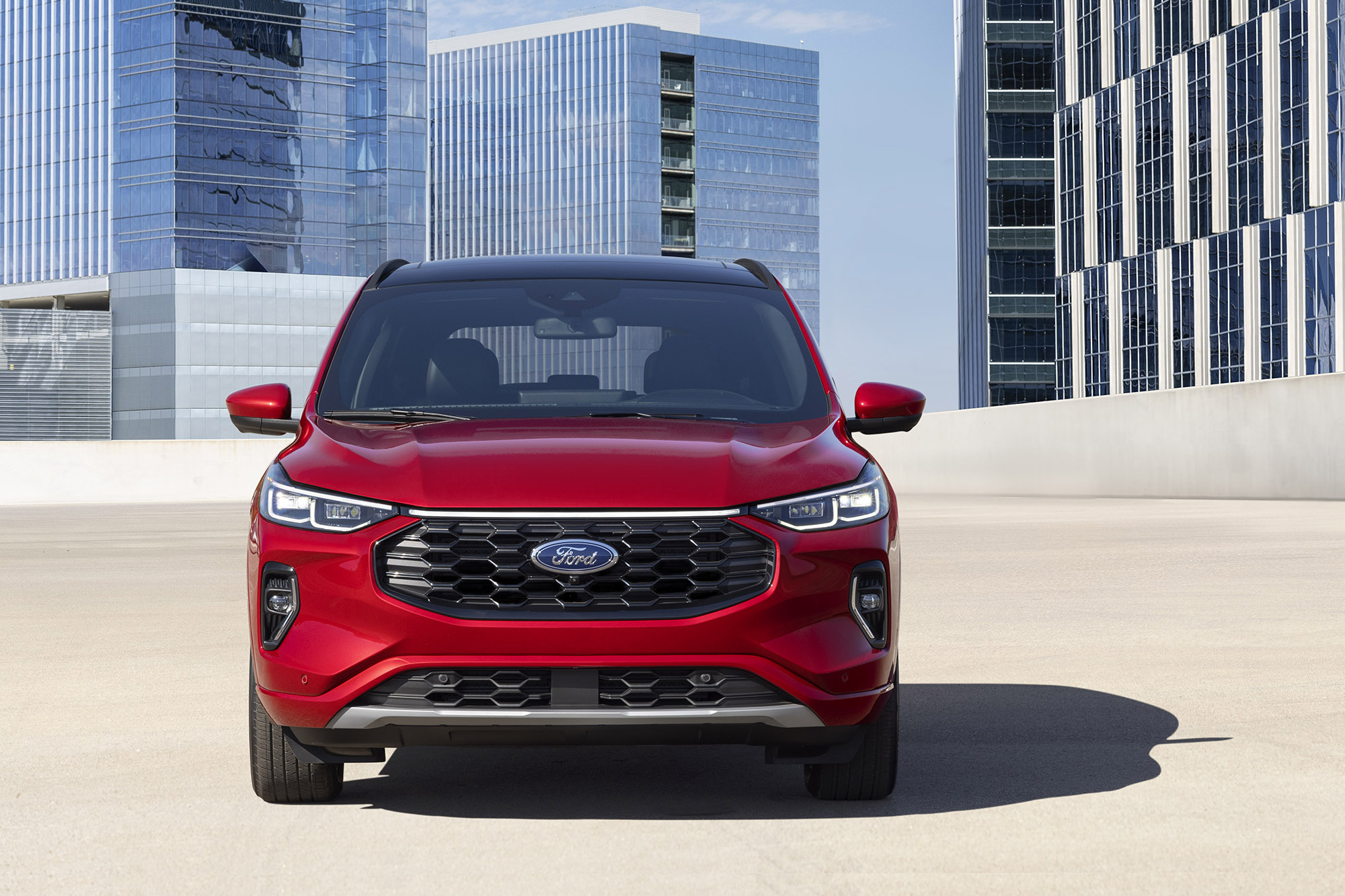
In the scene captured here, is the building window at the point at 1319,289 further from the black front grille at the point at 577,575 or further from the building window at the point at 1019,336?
the black front grille at the point at 577,575

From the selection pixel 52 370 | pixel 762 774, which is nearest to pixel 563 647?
pixel 762 774

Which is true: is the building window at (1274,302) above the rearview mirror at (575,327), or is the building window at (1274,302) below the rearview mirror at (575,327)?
above

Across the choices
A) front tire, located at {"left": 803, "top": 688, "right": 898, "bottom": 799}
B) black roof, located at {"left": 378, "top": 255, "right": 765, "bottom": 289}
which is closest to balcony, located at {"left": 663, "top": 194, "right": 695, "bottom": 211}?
black roof, located at {"left": 378, "top": 255, "right": 765, "bottom": 289}

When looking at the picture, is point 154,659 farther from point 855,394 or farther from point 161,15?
point 161,15

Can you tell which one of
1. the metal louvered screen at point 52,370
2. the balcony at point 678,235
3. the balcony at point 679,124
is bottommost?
the metal louvered screen at point 52,370

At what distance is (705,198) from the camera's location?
463 ft

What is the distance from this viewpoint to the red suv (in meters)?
4.45

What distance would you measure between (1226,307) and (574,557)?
73.4m

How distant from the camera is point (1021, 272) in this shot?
11000 centimetres

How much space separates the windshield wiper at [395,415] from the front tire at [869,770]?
1.55 metres

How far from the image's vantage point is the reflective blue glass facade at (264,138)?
10575cm

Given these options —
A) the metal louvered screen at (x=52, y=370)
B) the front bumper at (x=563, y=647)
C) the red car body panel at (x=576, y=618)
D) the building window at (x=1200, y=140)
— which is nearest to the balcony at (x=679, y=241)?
the metal louvered screen at (x=52, y=370)

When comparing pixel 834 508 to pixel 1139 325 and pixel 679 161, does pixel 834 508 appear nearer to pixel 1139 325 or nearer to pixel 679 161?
pixel 1139 325

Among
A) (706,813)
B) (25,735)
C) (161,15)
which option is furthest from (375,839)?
(161,15)
